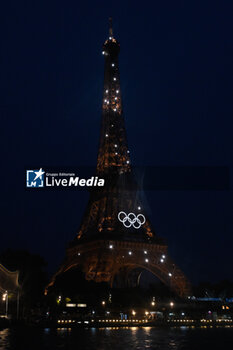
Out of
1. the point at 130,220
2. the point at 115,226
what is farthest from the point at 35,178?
the point at 130,220

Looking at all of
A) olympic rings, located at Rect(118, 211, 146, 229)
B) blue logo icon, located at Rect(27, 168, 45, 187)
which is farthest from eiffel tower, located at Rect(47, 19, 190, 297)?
blue logo icon, located at Rect(27, 168, 45, 187)

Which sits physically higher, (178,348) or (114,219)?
(114,219)

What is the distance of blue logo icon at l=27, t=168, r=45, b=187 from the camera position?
37.6 meters

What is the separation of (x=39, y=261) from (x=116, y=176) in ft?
70.0

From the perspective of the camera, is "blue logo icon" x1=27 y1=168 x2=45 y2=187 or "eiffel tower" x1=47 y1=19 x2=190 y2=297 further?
"eiffel tower" x1=47 y1=19 x2=190 y2=297

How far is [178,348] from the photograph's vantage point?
78.2ft

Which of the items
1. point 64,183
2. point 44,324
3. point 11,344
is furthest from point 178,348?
point 44,324

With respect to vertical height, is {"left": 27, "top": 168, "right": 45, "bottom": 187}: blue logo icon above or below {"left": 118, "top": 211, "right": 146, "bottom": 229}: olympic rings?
below

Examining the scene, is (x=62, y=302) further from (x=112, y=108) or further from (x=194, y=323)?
(x=112, y=108)

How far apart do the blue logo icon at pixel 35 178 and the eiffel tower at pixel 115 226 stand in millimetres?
28590

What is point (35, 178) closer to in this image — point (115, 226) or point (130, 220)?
point (115, 226)

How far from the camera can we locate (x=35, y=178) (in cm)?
3778

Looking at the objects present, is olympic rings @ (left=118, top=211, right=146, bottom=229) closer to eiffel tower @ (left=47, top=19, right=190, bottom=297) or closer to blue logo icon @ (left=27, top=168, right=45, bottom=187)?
eiffel tower @ (left=47, top=19, right=190, bottom=297)

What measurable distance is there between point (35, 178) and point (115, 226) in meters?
35.1
